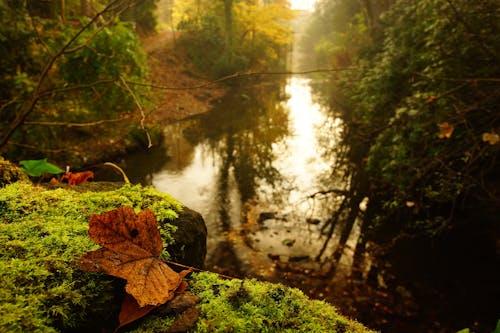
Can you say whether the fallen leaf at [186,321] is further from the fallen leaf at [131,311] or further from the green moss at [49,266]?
the green moss at [49,266]

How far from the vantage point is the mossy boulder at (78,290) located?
2.32 feet

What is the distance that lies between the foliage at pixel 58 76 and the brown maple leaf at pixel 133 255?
14.5 feet

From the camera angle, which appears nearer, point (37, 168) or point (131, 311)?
point (131, 311)

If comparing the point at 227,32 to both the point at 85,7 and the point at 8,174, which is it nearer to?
the point at 85,7

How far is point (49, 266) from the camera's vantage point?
0.81m

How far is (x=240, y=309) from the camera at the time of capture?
0.87 meters

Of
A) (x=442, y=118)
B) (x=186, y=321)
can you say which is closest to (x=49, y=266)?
(x=186, y=321)

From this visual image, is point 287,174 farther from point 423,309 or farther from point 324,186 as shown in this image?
point 423,309

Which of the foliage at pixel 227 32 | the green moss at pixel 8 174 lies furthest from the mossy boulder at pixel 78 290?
the foliage at pixel 227 32

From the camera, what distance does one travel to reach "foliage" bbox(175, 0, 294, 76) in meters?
23.1

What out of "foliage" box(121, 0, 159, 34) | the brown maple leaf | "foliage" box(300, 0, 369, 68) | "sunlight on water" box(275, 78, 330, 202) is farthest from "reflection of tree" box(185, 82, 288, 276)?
"foliage" box(121, 0, 159, 34)

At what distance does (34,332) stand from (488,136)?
11.3 feet

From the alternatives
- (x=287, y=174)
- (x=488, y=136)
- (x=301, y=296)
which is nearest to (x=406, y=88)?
(x=287, y=174)

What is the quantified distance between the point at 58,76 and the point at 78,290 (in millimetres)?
8164
